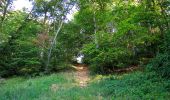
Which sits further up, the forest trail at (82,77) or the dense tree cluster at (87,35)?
the dense tree cluster at (87,35)

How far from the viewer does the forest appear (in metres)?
15.0

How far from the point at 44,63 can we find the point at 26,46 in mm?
2317

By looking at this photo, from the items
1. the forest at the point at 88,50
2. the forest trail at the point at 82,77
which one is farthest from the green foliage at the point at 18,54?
the forest trail at the point at 82,77

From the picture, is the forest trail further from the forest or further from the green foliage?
the green foliage

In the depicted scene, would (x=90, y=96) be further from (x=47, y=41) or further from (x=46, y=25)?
(x=46, y=25)

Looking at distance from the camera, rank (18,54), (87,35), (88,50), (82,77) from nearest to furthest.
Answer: (82,77), (88,50), (18,54), (87,35)

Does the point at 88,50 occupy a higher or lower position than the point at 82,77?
higher

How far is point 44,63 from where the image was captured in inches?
1077

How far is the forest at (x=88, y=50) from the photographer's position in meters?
15.0

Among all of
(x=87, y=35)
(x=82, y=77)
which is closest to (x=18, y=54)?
(x=82, y=77)

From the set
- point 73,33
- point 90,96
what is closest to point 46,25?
point 73,33

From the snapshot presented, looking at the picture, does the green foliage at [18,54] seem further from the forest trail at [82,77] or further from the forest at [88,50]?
the forest trail at [82,77]

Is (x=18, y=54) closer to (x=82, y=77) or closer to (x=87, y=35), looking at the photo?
(x=82, y=77)

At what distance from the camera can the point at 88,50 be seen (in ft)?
80.5
